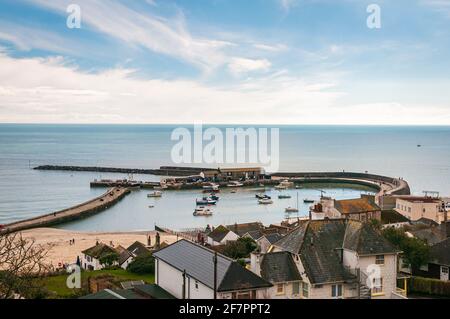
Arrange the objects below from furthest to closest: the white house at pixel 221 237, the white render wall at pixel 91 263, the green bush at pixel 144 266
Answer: the white house at pixel 221 237 → the white render wall at pixel 91 263 → the green bush at pixel 144 266

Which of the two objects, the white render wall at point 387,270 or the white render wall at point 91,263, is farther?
the white render wall at point 91,263

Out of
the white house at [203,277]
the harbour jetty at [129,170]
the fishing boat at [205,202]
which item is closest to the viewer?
the white house at [203,277]

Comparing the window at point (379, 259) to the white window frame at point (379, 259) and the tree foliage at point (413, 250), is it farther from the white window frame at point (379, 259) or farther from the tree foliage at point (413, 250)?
the tree foliage at point (413, 250)

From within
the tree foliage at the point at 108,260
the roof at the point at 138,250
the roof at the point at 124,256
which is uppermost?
the roof at the point at 138,250

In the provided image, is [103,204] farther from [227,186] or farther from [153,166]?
[153,166]

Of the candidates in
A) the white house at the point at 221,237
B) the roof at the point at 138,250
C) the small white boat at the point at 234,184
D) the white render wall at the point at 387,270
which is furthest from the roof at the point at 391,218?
the small white boat at the point at 234,184

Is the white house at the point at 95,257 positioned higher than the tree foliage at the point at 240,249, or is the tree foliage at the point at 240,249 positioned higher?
the tree foliage at the point at 240,249
